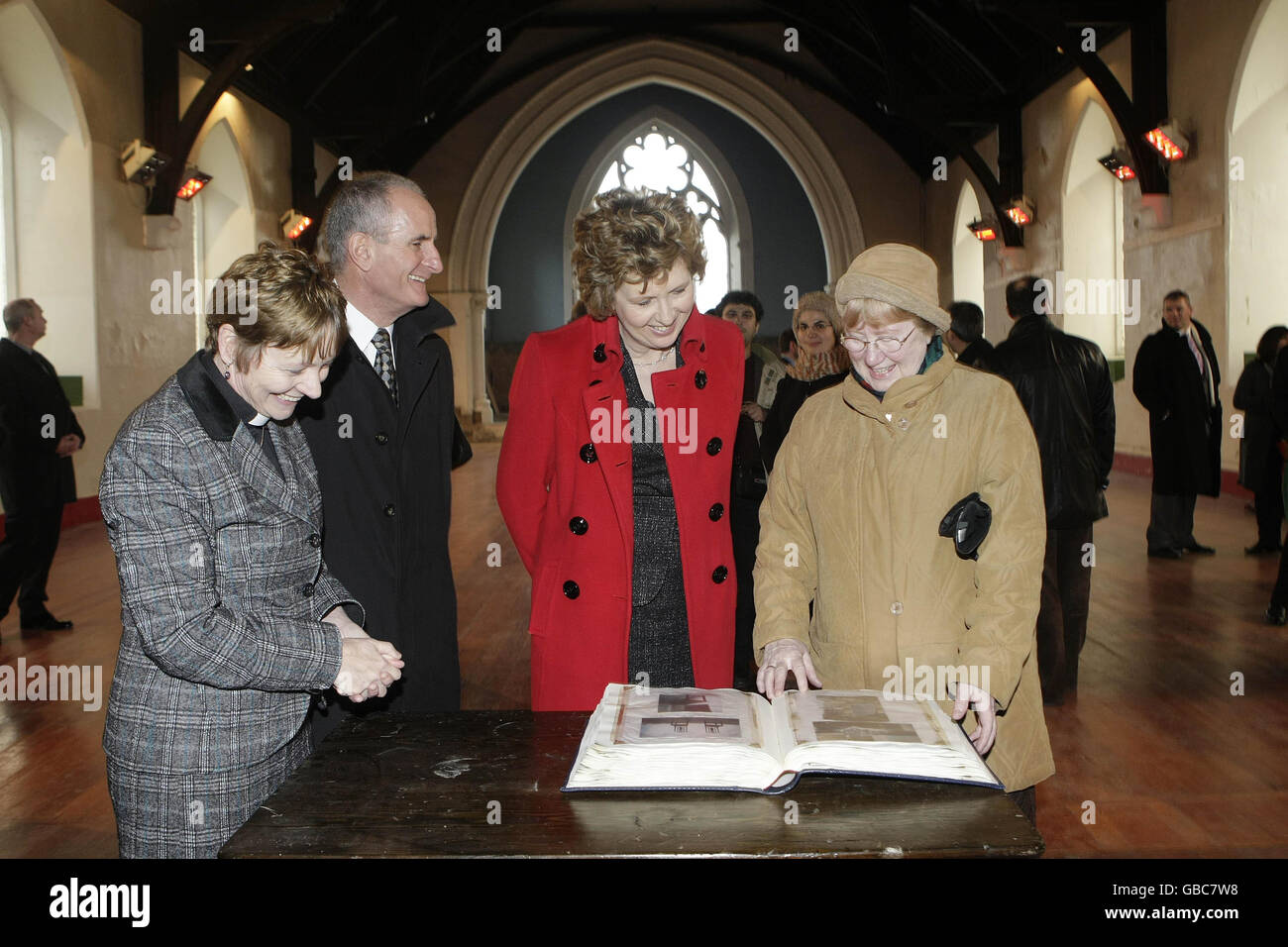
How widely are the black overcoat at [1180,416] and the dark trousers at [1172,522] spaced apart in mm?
101

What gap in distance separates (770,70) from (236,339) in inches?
702

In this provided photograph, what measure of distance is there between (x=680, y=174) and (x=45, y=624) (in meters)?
16.0

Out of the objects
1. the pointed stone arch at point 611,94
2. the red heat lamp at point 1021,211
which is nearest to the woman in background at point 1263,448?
the red heat lamp at point 1021,211

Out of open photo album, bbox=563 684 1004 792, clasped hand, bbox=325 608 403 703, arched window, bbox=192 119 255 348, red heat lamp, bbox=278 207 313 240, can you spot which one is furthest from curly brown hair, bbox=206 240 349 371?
red heat lamp, bbox=278 207 313 240

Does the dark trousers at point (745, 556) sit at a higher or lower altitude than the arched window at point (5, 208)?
lower

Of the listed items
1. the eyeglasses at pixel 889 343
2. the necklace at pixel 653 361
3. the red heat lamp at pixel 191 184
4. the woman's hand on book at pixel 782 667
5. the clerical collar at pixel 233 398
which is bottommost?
the woman's hand on book at pixel 782 667

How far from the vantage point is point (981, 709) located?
157cm

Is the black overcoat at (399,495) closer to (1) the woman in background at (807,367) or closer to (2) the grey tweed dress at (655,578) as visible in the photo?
(2) the grey tweed dress at (655,578)

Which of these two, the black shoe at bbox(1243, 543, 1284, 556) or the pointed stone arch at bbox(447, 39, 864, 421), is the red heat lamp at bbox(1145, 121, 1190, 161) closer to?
the black shoe at bbox(1243, 543, 1284, 556)

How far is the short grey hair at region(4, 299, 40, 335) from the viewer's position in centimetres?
573

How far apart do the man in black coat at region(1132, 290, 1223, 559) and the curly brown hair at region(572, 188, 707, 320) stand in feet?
19.2

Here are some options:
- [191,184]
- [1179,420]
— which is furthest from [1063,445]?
[191,184]

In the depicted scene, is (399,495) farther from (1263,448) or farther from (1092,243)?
(1092,243)

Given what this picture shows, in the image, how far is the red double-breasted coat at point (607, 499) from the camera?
6.89 feet
